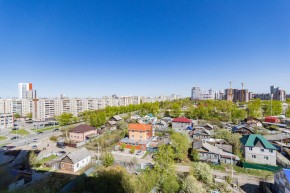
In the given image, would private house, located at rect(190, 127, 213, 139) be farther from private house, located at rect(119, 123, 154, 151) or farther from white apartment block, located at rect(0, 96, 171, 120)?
white apartment block, located at rect(0, 96, 171, 120)

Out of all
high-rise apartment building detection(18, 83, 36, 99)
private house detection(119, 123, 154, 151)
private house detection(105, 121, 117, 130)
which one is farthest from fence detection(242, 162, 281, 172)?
high-rise apartment building detection(18, 83, 36, 99)

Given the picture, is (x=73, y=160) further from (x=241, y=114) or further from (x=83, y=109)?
(x=83, y=109)

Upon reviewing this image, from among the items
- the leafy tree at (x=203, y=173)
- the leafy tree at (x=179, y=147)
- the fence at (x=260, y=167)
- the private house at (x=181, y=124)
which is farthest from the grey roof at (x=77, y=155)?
the private house at (x=181, y=124)

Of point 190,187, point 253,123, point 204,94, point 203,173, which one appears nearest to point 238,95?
point 204,94

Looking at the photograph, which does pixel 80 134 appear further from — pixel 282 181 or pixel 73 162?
pixel 282 181

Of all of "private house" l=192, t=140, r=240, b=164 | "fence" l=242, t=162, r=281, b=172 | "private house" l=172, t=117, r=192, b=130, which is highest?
"private house" l=172, t=117, r=192, b=130

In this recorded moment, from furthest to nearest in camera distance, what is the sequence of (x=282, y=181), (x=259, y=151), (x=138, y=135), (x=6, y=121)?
(x=6, y=121) → (x=138, y=135) → (x=259, y=151) → (x=282, y=181)
